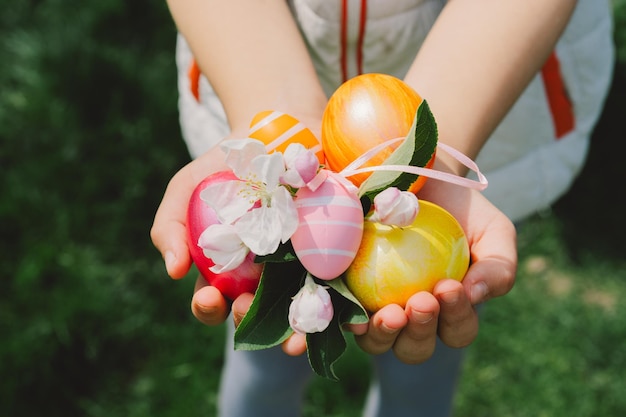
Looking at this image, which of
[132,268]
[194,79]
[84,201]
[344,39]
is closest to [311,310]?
[344,39]

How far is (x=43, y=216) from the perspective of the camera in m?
2.13

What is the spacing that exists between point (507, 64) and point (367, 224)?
40 centimetres

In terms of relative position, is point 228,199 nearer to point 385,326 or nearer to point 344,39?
point 385,326

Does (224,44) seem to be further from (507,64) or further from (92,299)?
(92,299)

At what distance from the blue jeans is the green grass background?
1.14 feet

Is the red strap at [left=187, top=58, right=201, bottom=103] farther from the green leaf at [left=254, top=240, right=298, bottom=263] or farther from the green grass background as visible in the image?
the green grass background

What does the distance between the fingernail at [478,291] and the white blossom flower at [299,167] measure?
0.27m

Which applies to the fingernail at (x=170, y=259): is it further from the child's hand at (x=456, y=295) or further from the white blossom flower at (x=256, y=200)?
the child's hand at (x=456, y=295)

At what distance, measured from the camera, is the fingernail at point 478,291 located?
3.32 feet

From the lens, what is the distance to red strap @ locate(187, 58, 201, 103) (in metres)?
1.46

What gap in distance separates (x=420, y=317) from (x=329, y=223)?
17 cm

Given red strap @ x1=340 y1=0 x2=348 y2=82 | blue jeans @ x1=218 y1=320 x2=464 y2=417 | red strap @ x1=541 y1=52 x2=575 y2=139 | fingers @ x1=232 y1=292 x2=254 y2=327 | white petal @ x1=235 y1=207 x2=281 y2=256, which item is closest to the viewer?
white petal @ x1=235 y1=207 x2=281 y2=256

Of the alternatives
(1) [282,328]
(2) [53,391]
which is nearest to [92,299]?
(2) [53,391]

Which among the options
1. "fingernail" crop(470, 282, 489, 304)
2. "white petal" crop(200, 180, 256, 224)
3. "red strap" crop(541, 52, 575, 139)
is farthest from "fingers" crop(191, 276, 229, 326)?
"red strap" crop(541, 52, 575, 139)
